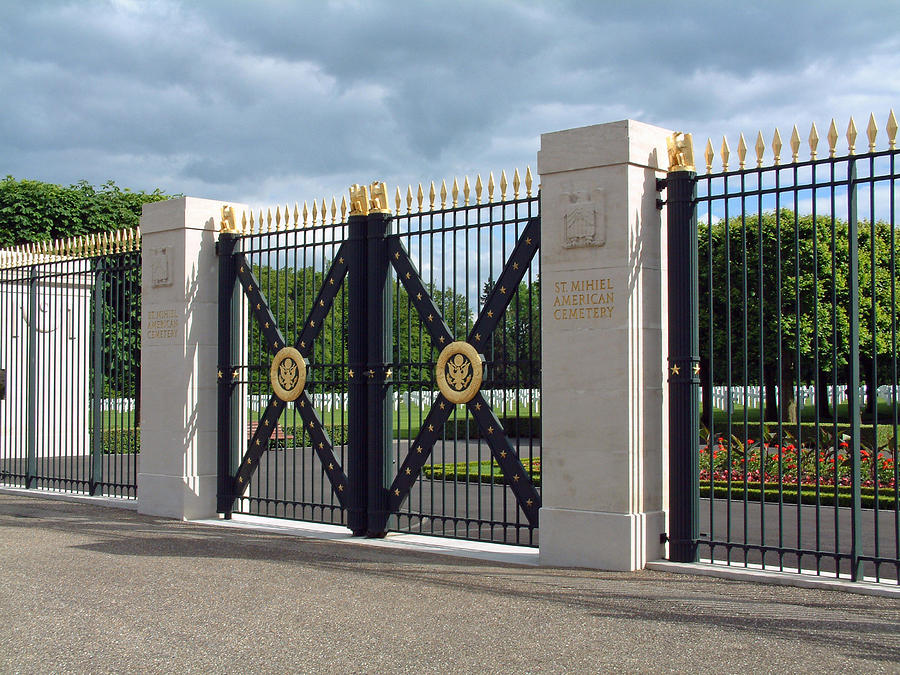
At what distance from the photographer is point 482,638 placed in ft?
20.1

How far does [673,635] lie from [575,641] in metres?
0.65

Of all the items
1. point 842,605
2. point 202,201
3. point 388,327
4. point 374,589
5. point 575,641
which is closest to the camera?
point 575,641

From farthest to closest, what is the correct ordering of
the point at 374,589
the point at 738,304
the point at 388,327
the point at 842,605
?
the point at 738,304
the point at 388,327
the point at 374,589
the point at 842,605

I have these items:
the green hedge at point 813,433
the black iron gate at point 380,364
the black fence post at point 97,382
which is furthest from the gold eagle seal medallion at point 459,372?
the green hedge at point 813,433

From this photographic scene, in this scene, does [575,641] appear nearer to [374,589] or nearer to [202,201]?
[374,589]

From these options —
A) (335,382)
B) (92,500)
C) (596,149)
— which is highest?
(596,149)

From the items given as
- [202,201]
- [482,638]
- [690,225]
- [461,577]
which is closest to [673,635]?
[482,638]

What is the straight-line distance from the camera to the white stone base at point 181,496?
39.1 ft

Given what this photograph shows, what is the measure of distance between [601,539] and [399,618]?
7.97ft

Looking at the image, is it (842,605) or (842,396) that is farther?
(842,396)

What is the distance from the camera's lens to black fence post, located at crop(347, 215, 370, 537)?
10.5 meters

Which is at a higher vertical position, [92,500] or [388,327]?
[388,327]

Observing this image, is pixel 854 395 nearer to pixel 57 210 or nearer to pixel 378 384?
pixel 378 384

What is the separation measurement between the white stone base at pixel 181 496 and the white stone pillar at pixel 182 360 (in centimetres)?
1
